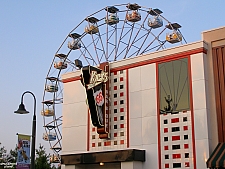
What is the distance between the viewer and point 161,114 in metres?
23.5

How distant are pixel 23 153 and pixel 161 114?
9008mm

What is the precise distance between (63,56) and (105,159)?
14471 mm

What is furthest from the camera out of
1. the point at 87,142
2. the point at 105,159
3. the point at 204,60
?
the point at 87,142

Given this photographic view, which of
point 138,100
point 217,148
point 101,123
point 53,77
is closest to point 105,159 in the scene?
point 101,123

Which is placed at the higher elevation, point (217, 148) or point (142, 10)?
point (142, 10)

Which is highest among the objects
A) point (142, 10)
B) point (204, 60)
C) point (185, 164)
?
point (142, 10)

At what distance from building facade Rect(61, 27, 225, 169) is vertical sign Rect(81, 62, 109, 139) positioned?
0.26m

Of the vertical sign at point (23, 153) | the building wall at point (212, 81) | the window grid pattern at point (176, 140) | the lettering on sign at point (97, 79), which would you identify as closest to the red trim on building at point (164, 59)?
the building wall at point (212, 81)

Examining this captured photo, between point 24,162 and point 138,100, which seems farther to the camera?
point 138,100

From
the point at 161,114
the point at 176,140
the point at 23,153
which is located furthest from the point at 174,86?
the point at 23,153

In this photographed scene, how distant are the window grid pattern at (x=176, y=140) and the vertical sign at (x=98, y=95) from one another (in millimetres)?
3759

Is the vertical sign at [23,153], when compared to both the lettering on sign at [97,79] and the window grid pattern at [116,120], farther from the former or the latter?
the lettering on sign at [97,79]

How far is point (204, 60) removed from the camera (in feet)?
74.3

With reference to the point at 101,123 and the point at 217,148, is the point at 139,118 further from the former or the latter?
the point at 217,148
